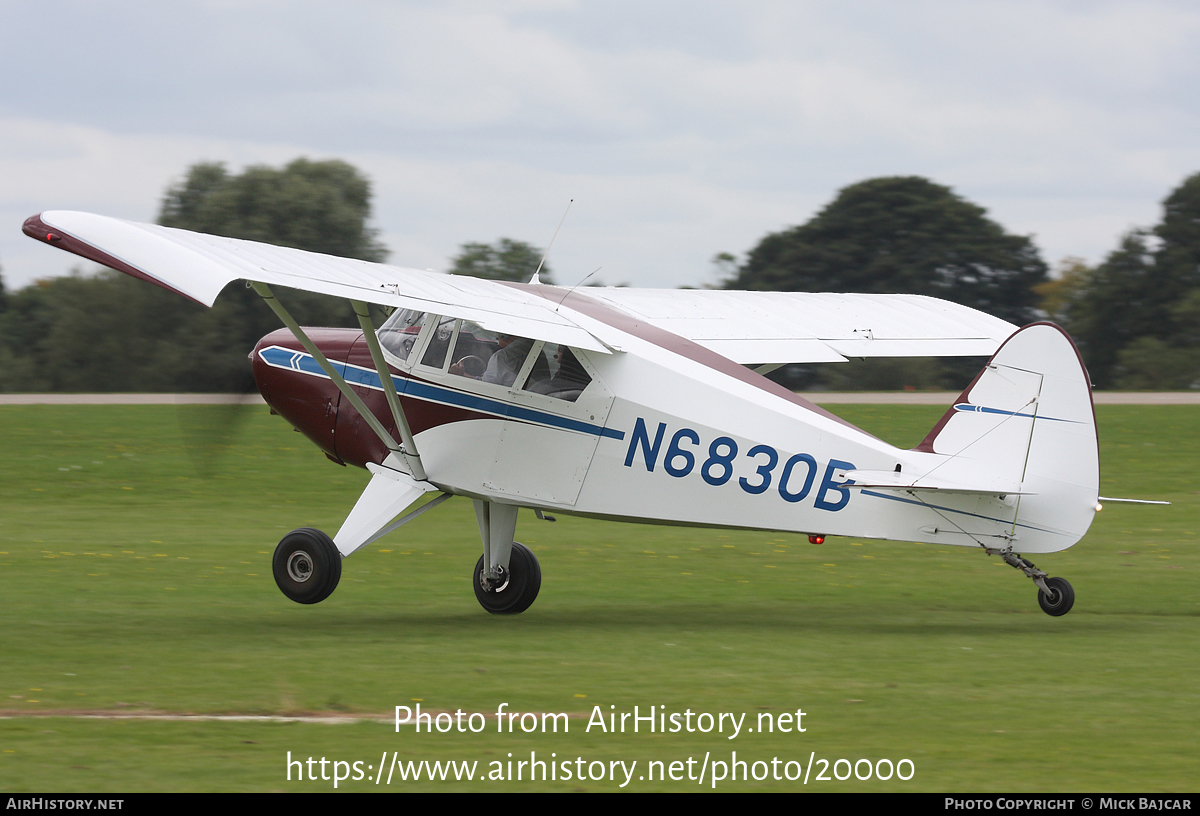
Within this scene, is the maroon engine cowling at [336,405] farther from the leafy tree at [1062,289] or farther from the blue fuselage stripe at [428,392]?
the leafy tree at [1062,289]

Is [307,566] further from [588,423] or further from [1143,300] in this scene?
[1143,300]

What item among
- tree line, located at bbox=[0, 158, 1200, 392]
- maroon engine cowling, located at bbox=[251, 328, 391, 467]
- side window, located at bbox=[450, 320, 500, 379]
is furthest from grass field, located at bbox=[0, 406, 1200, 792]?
tree line, located at bbox=[0, 158, 1200, 392]

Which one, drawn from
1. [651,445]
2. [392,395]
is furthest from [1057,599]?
[392,395]

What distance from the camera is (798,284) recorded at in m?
54.2

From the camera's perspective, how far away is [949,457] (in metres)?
9.80

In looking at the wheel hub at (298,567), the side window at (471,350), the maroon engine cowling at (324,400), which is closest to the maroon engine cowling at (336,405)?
the maroon engine cowling at (324,400)

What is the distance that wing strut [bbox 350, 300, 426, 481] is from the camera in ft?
33.3

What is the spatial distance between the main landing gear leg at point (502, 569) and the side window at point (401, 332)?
4.53 feet

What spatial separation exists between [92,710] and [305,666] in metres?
1.63

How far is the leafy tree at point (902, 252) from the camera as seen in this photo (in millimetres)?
53594

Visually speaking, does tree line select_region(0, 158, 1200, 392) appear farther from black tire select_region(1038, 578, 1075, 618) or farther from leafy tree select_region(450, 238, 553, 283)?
black tire select_region(1038, 578, 1075, 618)

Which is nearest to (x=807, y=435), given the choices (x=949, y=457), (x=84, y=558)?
(x=949, y=457)

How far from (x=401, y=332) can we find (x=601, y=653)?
3339 mm

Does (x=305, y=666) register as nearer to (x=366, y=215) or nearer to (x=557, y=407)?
(x=557, y=407)
